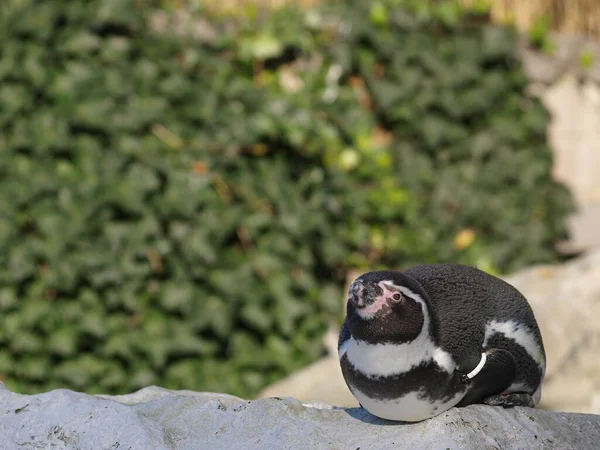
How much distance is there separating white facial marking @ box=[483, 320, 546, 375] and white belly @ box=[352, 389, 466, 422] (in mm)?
203

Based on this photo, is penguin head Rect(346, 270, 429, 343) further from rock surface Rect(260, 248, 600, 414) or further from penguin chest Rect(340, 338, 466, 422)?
rock surface Rect(260, 248, 600, 414)

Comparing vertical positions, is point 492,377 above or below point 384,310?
below

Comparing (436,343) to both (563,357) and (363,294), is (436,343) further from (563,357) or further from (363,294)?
(563,357)

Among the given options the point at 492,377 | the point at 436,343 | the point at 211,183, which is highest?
the point at 436,343

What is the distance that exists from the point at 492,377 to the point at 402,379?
0.30 meters

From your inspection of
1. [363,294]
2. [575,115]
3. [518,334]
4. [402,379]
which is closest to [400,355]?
[402,379]

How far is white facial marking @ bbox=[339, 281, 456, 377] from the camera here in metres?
2.12

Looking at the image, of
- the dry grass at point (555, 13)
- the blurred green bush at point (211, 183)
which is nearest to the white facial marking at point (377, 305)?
the blurred green bush at point (211, 183)

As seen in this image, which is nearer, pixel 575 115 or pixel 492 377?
pixel 492 377

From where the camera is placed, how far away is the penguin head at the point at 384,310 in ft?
6.87

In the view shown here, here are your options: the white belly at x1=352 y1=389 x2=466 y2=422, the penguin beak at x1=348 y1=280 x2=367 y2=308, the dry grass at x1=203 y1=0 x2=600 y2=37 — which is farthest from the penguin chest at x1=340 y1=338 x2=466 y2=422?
the dry grass at x1=203 y1=0 x2=600 y2=37

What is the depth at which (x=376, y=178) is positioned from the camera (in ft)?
18.1

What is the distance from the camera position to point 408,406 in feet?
7.10

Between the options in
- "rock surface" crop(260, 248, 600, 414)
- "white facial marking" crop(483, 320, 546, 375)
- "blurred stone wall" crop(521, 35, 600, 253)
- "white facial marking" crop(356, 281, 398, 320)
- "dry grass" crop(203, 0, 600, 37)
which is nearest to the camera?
"white facial marking" crop(356, 281, 398, 320)
